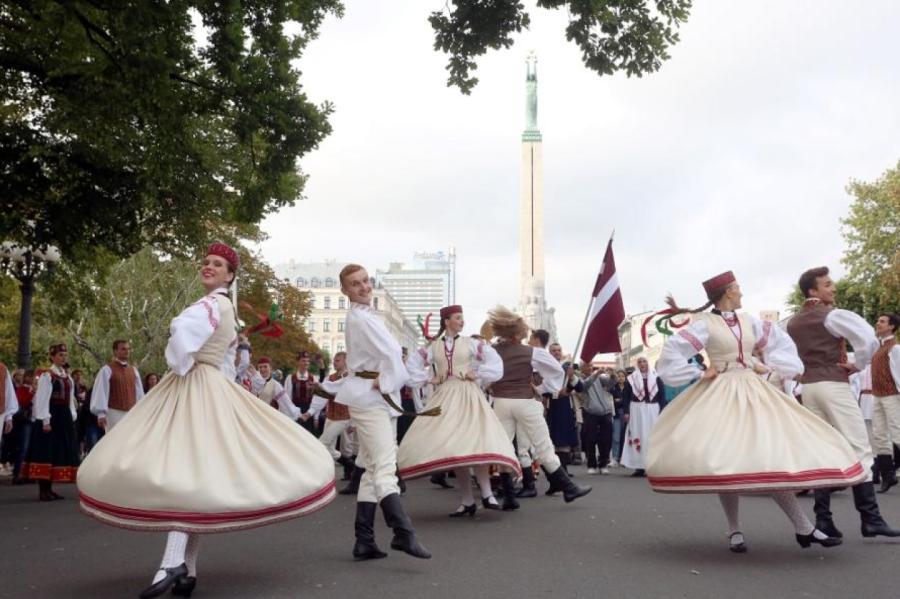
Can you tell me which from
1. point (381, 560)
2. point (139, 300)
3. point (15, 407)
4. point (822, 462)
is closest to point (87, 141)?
point (15, 407)

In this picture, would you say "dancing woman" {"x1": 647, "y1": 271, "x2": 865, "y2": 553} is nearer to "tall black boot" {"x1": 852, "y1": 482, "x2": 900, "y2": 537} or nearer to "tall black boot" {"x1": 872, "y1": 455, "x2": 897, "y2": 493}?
"tall black boot" {"x1": 852, "y1": 482, "x2": 900, "y2": 537}

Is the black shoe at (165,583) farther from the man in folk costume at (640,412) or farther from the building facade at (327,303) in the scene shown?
the building facade at (327,303)

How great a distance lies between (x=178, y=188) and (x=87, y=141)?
1494mm

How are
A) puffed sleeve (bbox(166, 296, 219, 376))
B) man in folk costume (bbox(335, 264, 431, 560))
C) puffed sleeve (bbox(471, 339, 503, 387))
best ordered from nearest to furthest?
1. puffed sleeve (bbox(166, 296, 219, 376))
2. man in folk costume (bbox(335, 264, 431, 560))
3. puffed sleeve (bbox(471, 339, 503, 387))

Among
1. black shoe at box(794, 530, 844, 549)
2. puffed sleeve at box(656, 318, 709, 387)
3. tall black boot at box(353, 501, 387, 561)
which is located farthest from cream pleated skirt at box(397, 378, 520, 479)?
black shoe at box(794, 530, 844, 549)

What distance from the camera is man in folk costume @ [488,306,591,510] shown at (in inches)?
432

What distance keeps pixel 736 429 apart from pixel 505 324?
4.31 meters

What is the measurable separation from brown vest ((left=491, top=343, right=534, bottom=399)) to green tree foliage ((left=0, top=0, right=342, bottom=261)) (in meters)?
4.90

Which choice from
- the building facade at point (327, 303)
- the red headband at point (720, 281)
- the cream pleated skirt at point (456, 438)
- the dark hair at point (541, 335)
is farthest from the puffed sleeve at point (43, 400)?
the building facade at point (327, 303)

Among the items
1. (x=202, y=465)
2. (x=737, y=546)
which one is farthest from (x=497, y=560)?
(x=202, y=465)

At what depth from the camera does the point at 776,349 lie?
780cm

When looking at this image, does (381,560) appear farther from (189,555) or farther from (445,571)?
(189,555)

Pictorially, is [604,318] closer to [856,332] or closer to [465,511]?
[465,511]

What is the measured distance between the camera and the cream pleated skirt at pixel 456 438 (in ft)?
32.5
